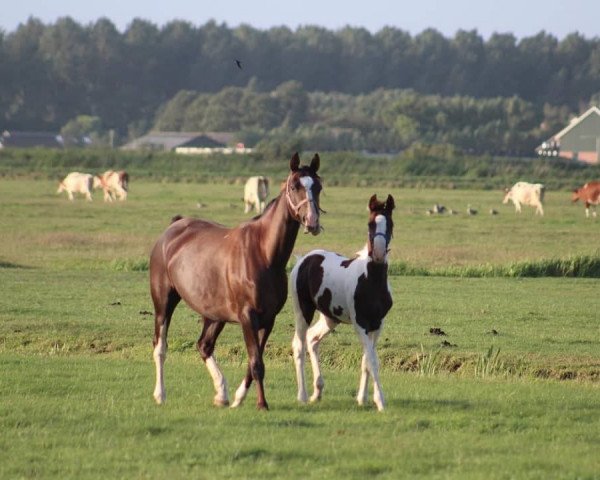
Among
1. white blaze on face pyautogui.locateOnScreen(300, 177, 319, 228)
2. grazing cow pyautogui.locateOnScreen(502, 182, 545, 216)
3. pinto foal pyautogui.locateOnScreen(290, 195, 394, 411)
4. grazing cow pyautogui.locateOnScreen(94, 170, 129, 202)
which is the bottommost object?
grazing cow pyautogui.locateOnScreen(94, 170, 129, 202)

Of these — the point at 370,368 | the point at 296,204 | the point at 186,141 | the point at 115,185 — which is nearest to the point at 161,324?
the point at 296,204

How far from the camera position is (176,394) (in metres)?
13.2

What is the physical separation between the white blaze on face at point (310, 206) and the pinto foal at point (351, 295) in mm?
594

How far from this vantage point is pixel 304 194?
1204 centimetres

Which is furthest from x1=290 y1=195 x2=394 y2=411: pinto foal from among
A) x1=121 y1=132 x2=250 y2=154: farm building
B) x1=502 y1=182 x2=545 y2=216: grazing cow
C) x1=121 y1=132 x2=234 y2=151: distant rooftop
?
x1=121 y1=132 x2=234 y2=151: distant rooftop

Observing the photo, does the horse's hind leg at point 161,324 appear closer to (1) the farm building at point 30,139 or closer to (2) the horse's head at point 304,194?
(2) the horse's head at point 304,194

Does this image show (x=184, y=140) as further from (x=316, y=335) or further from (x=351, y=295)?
(x=351, y=295)

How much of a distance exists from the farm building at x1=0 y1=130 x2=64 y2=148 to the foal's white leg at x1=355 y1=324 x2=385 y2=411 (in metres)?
132

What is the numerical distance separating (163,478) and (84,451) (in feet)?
3.52

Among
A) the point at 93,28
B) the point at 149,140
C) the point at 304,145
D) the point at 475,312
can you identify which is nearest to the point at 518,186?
the point at 475,312

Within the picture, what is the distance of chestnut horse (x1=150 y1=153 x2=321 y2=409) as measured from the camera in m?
12.2

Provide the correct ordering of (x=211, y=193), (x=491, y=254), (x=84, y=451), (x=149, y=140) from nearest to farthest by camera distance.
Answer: (x=84, y=451) < (x=491, y=254) < (x=211, y=193) < (x=149, y=140)

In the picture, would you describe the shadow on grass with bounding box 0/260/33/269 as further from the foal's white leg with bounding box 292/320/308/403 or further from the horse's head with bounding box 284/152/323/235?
the horse's head with bounding box 284/152/323/235

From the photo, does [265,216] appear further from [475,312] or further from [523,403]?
[475,312]
